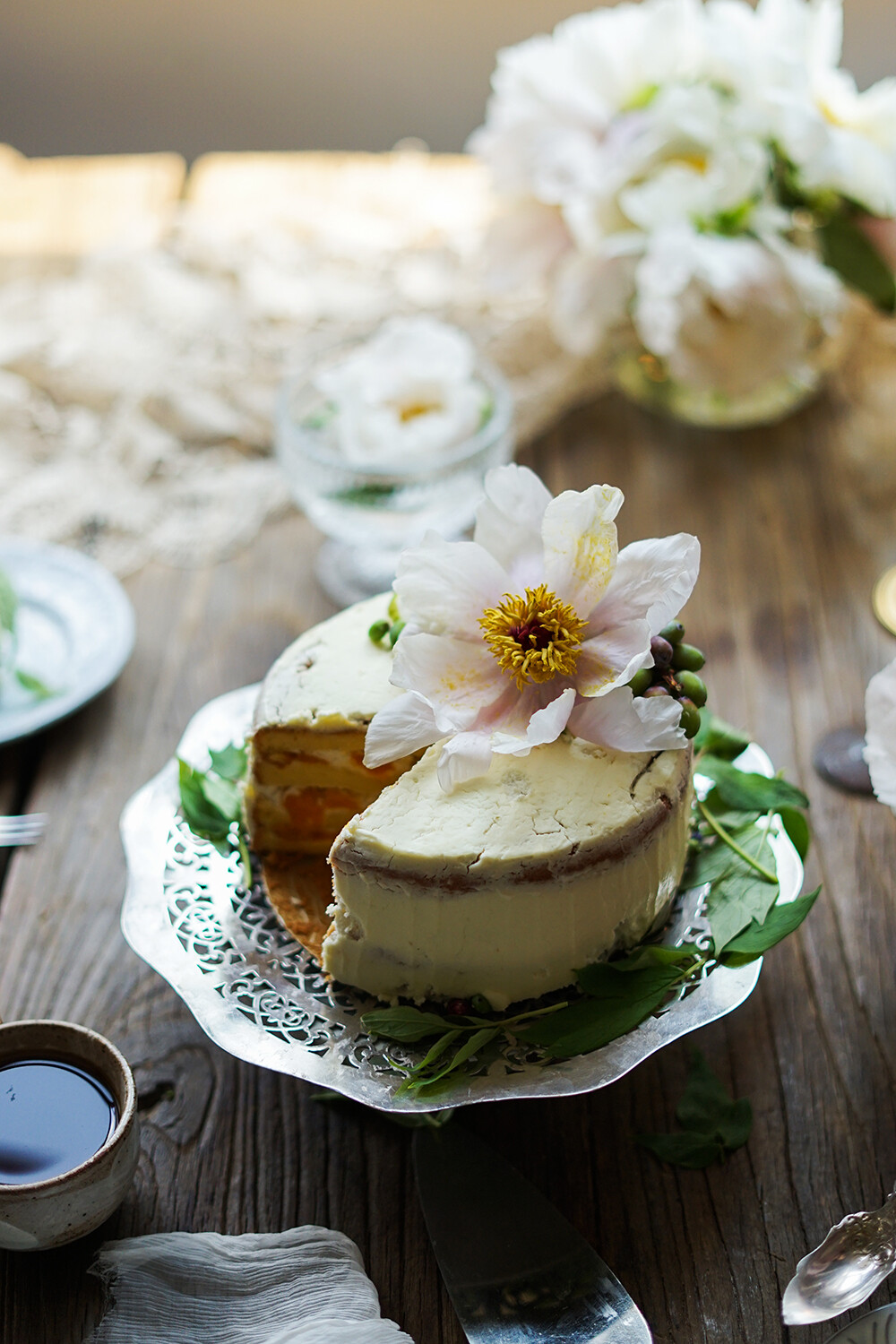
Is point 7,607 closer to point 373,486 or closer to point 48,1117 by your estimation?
point 373,486

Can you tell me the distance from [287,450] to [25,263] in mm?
943

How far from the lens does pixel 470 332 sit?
8.02 feet

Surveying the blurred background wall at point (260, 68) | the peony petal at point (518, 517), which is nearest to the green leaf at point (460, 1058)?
the peony petal at point (518, 517)

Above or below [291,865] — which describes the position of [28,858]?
below

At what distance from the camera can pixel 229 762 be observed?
1.56 meters

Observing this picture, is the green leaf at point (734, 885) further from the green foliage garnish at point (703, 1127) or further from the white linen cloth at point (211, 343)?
the white linen cloth at point (211, 343)

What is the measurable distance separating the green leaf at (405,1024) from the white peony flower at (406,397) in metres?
0.96

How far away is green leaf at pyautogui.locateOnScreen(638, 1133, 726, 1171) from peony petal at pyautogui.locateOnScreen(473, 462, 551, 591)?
1.90 feet

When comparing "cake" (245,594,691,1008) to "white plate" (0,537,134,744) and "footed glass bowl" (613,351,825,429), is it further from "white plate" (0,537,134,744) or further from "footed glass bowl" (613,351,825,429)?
"footed glass bowl" (613,351,825,429)

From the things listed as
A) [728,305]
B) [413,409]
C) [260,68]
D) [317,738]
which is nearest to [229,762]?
[317,738]

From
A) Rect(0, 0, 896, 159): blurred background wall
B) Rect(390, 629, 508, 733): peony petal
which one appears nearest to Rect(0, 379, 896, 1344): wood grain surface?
Rect(390, 629, 508, 733): peony petal

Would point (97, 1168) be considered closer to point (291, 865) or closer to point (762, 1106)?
point (291, 865)

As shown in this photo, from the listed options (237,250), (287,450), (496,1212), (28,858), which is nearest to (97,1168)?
(496,1212)

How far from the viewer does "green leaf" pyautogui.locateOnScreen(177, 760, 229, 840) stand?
1490mm
